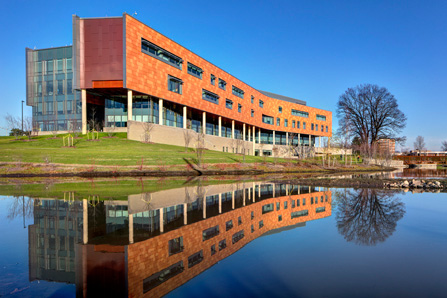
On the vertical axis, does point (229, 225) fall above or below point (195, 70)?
below

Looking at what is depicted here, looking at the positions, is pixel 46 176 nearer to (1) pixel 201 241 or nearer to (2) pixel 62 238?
(2) pixel 62 238

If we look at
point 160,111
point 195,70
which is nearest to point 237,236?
point 160,111

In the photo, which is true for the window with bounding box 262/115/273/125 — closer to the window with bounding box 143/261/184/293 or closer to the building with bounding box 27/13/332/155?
the building with bounding box 27/13/332/155

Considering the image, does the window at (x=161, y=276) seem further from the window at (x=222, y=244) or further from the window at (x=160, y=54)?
the window at (x=160, y=54)

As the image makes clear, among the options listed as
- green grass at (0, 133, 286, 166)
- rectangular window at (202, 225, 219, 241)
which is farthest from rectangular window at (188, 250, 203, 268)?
green grass at (0, 133, 286, 166)

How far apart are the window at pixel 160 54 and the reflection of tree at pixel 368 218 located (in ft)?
126

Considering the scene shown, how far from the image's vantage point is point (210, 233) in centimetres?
731

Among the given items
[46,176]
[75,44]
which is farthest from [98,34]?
[46,176]

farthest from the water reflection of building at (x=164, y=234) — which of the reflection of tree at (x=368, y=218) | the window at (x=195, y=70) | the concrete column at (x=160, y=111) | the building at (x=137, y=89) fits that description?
the window at (x=195, y=70)

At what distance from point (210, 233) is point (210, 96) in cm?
5130

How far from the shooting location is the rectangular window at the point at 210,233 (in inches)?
275

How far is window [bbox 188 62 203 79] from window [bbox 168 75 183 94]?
13.0ft

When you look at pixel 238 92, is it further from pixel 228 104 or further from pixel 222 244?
pixel 222 244

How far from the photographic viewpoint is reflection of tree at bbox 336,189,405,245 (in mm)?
7219
